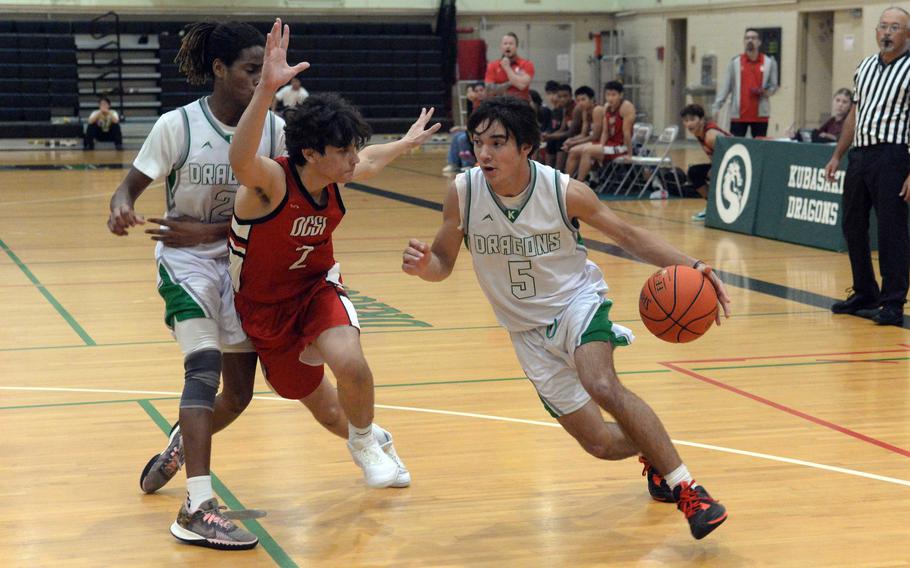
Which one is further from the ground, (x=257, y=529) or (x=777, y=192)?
(x=777, y=192)

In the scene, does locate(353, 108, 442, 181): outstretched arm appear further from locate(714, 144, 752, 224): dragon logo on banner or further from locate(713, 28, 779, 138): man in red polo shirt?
locate(713, 28, 779, 138): man in red polo shirt

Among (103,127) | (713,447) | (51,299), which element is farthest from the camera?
(103,127)

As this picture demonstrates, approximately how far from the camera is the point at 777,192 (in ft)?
37.1

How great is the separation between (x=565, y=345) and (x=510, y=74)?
467 inches

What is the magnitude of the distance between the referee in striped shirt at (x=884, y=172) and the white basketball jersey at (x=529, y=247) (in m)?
3.87

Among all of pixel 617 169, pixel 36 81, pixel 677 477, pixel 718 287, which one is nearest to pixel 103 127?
pixel 36 81

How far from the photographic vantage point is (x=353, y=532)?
4.01 meters

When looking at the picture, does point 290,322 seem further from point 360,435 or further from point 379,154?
point 379,154

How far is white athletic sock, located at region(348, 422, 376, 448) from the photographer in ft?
14.1

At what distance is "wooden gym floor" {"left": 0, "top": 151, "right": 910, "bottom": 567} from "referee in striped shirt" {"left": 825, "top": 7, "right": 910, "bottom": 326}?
0.33m

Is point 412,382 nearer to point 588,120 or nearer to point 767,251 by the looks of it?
point 767,251

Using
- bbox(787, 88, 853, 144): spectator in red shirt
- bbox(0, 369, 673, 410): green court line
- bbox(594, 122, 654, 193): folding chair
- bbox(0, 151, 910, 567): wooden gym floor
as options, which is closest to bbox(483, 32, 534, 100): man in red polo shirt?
bbox(594, 122, 654, 193): folding chair

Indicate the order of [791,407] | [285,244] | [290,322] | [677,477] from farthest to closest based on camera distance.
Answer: [791,407] → [290,322] → [285,244] → [677,477]

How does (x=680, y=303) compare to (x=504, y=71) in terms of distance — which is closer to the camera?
(x=680, y=303)
